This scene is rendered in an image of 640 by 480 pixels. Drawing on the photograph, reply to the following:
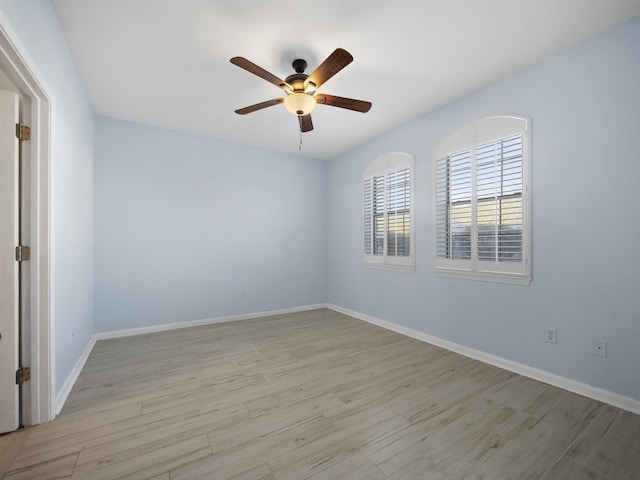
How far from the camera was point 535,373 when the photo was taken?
2.46 metres

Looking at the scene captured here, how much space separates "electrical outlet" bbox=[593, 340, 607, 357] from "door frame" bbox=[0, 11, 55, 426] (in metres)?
3.99

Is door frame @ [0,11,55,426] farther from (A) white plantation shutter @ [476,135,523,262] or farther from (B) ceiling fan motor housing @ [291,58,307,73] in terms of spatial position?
(A) white plantation shutter @ [476,135,523,262]

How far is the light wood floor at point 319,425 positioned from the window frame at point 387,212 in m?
1.31

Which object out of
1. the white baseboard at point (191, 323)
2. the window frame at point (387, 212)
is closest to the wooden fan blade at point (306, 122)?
the window frame at point (387, 212)

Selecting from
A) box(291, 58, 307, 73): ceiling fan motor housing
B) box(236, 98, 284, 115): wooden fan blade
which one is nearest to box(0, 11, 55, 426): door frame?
box(236, 98, 284, 115): wooden fan blade

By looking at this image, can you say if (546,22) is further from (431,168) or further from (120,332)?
(120,332)

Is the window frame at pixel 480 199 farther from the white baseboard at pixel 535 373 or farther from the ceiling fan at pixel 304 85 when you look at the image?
the ceiling fan at pixel 304 85

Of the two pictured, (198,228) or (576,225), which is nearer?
(576,225)

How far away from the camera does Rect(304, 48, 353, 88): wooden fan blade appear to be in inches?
73.0

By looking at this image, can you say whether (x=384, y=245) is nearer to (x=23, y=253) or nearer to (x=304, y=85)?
(x=304, y=85)

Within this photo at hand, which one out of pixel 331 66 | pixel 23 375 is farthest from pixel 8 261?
pixel 331 66

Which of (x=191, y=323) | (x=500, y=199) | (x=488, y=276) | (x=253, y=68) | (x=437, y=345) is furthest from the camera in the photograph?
(x=191, y=323)

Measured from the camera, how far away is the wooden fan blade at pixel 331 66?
6.08ft

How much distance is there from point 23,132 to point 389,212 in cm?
374
